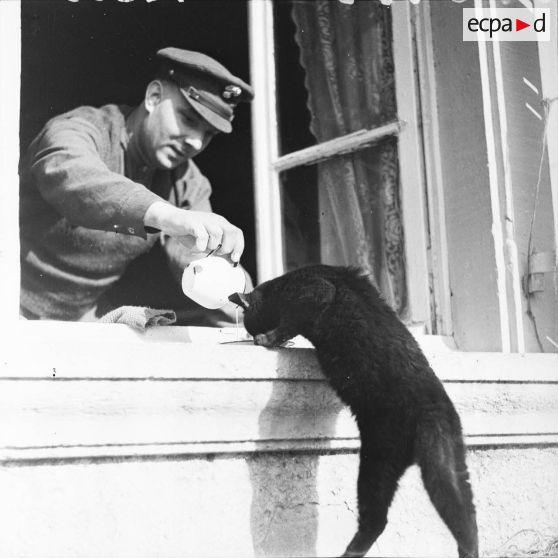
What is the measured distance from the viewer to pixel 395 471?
1884 millimetres

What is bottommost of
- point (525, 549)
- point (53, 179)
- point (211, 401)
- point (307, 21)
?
point (525, 549)

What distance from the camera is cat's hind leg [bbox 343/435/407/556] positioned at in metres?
1.88

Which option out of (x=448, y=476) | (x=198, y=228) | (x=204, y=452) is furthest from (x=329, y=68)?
(x=448, y=476)

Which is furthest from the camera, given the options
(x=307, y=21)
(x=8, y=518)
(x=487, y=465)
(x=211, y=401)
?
(x=307, y=21)

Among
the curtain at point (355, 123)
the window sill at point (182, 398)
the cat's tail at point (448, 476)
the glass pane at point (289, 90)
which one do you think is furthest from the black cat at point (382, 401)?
the glass pane at point (289, 90)

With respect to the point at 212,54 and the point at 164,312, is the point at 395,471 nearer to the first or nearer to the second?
the point at 164,312

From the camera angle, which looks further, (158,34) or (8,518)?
(158,34)

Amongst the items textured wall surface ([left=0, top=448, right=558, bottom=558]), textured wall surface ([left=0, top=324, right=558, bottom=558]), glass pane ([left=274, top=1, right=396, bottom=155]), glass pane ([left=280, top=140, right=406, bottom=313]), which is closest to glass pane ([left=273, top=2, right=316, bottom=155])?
glass pane ([left=274, top=1, right=396, bottom=155])

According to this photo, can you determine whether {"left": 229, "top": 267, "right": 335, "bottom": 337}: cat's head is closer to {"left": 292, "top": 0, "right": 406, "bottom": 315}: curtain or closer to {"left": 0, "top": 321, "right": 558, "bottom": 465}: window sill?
{"left": 0, "top": 321, "right": 558, "bottom": 465}: window sill

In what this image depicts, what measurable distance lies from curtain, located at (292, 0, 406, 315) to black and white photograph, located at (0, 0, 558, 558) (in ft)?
0.04

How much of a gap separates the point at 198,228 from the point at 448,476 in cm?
97

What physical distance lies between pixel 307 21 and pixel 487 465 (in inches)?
81.6

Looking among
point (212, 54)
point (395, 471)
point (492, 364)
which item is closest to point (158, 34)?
point (212, 54)

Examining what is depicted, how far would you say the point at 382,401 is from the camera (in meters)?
1.91
